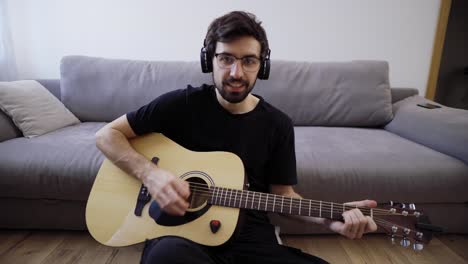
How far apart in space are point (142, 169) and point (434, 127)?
1675mm

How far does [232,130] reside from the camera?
1.02m

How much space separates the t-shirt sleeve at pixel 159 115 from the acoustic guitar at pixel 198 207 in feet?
0.19

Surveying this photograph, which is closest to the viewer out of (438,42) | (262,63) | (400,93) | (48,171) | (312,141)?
(262,63)

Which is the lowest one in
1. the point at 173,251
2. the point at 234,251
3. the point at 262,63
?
the point at 234,251

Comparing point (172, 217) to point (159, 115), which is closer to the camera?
point (172, 217)

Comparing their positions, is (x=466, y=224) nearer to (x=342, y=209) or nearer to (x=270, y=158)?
(x=342, y=209)

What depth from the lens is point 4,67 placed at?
2154mm

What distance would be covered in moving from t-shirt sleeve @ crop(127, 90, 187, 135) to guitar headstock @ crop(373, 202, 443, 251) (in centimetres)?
79

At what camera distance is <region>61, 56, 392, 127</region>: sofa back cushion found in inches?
75.9

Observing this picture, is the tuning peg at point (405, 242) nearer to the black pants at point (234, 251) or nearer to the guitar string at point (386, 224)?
the guitar string at point (386, 224)

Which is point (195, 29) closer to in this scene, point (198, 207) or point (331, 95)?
point (331, 95)

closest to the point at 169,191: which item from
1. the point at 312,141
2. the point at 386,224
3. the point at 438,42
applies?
the point at 386,224

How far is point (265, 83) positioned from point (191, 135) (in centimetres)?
106

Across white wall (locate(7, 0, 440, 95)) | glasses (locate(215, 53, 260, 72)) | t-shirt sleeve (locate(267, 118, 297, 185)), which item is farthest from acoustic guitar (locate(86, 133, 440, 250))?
white wall (locate(7, 0, 440, 95))
